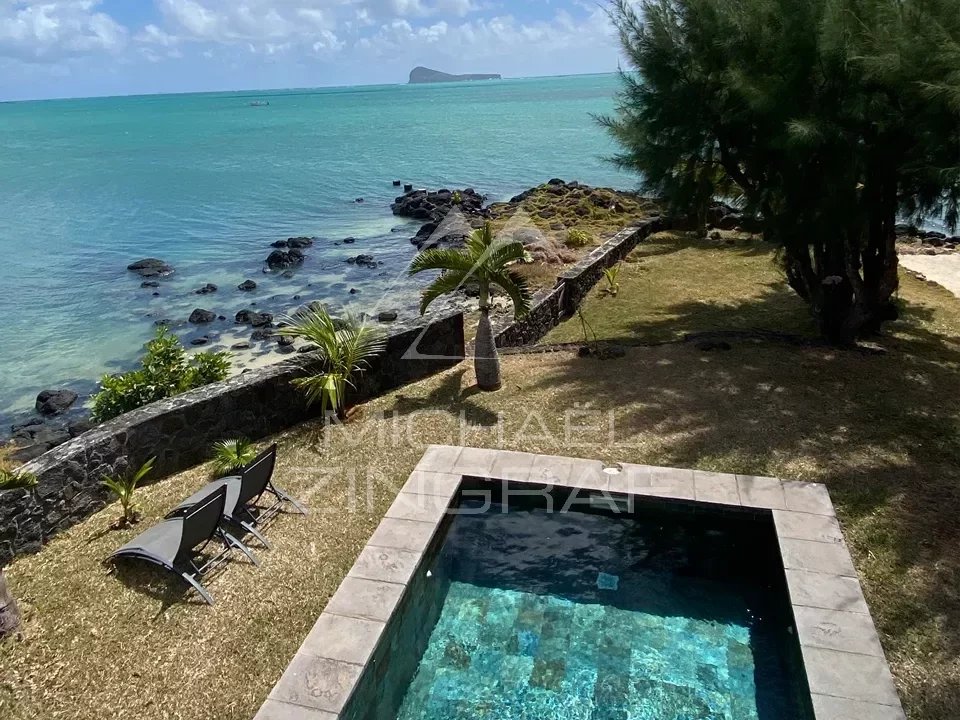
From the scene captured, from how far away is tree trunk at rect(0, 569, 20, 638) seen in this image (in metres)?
6.47

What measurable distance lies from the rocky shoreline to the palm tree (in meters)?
1.79

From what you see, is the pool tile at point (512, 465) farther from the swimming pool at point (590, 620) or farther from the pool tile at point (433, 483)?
the pool tile at point (433, 483)

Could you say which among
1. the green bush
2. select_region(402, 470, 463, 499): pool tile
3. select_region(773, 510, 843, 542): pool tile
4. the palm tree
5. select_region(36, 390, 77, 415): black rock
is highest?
the palm tree

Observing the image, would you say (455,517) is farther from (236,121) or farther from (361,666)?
(236,121)

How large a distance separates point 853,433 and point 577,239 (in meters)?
16.3

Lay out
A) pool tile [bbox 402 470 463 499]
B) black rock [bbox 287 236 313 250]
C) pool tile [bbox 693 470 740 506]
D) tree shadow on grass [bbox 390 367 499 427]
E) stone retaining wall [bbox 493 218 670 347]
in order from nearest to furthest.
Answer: pool tile [bbox 693 470 740 506] → pool tile [bbox 402 470 463 499] → tree shadow on grass [bbox 390 367 499 427] → stone retaining wall [bbox 493 218 670 347] → black rock [bbox 287 236 313 250]

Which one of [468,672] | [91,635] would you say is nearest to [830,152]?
[468,672]

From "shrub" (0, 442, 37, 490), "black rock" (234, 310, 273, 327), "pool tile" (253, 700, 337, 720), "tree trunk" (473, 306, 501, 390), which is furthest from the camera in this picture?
"black rock" (234, 310, 273, 327)

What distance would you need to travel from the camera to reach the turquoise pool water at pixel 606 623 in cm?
589

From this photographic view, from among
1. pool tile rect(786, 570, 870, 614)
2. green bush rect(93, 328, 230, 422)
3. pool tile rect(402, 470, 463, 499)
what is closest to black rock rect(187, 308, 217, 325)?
green bush rect(93, 328, 230, 422)

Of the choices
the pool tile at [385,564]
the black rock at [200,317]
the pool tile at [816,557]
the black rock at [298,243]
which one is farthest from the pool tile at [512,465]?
the black rock at [298,243]

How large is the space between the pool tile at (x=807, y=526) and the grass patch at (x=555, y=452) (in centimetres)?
23

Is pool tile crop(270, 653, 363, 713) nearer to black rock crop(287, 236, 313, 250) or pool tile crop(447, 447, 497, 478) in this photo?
pool tile crop(447, 447, 497, 478)

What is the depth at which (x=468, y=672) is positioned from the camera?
6262mm
